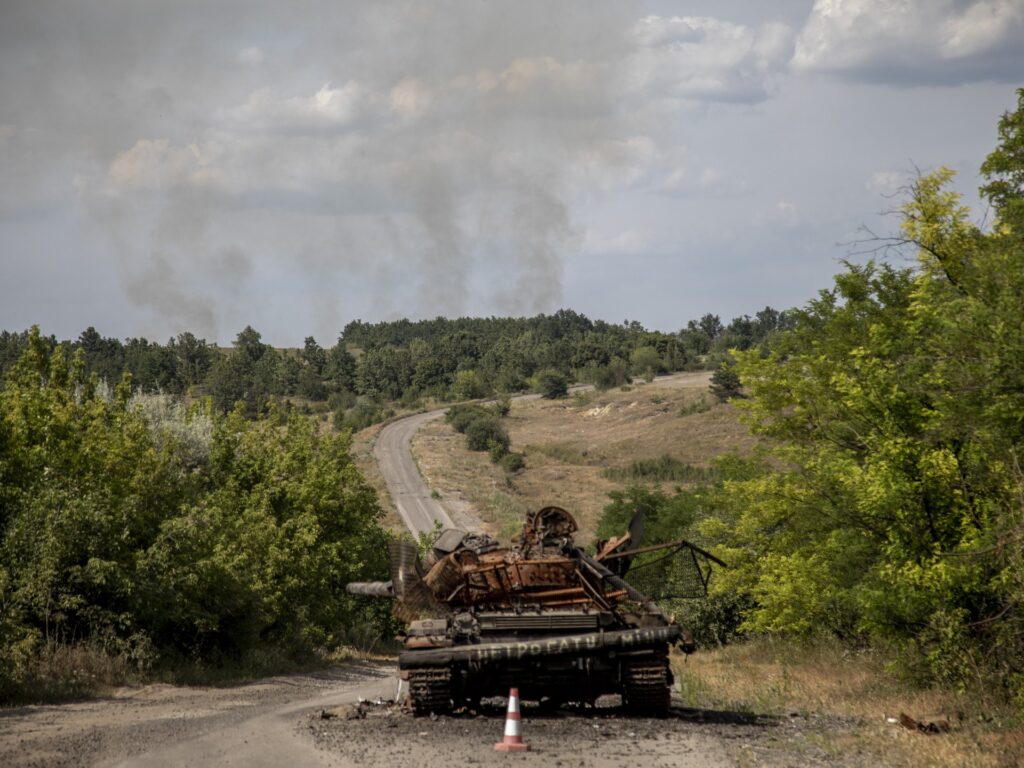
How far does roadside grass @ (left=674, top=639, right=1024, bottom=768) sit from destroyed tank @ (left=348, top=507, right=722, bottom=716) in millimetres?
2399

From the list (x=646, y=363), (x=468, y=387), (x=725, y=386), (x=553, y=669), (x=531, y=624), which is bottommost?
(x=553, y=669)

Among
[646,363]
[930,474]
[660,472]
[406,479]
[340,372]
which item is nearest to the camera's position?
[930,474]

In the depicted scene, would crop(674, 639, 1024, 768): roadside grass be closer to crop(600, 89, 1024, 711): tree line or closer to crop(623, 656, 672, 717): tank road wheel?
crop(600, 89, 1024, 711): tree line

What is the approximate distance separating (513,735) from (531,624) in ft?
11.6

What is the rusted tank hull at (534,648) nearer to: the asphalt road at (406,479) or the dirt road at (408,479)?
the dirt road at (408,479)

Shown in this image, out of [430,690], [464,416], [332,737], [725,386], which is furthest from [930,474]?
[464,416]

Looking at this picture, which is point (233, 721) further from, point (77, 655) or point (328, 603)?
point (328, 603)

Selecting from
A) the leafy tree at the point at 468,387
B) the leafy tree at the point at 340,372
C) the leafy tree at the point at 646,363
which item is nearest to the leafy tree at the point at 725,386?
the leafy tree at the point at 646,363

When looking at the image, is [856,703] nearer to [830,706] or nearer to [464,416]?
[830,706]

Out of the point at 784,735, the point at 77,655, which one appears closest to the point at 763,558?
the point at 784,735

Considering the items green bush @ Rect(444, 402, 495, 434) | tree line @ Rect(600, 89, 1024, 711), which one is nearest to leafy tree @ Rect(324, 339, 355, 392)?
green bush @ Rect(444, 402, 495, 434)

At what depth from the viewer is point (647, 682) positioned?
1480 cm

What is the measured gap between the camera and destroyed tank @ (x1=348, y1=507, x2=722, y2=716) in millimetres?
14523

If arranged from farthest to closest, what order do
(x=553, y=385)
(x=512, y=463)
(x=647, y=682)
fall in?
(x=553, y=385), (x=512, y=463), (x=647, y=682)
